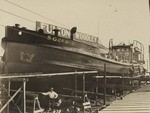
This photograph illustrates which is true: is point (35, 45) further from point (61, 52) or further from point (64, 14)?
point (64, 14)

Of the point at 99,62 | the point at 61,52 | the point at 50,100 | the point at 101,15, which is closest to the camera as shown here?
the point at 50,100

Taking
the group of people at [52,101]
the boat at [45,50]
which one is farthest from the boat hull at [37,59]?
the group of people at [52,101]

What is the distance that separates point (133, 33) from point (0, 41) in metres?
1.53

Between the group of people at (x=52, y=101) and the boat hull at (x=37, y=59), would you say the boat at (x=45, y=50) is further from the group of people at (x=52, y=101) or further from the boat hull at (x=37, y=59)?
the group of people at (x=52, y=101)

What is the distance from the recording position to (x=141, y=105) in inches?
137

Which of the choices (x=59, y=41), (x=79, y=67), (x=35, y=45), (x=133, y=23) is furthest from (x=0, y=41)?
(x=133, y=23)

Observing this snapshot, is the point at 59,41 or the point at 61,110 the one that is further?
the point at 59,41

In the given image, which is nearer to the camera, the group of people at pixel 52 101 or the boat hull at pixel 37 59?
the group of people at pixel 52 101

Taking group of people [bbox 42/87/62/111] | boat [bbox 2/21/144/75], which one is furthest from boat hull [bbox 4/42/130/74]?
group of people [bbox 42/87/62/111]

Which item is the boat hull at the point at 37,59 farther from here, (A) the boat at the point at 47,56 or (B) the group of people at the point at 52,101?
(B) the group of people at the point at 52,101

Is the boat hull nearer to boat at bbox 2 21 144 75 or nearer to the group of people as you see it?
boat at bbox 2 21 144 75

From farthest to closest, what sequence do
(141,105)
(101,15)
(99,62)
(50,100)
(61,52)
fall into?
(99,62) → (61,52) → (101,15) → (50,100) → (141,105)

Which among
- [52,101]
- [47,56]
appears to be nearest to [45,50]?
[47,56]

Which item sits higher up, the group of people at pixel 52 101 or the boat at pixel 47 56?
the boat at pixel 47 56
